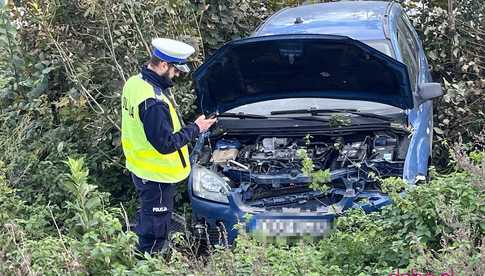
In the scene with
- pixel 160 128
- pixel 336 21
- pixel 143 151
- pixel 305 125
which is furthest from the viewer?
pixel 336 21

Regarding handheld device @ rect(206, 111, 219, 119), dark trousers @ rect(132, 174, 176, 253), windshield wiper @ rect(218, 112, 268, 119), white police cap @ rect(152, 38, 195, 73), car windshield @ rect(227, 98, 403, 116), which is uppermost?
white police cap @ rect(152, 38, 195, 73)

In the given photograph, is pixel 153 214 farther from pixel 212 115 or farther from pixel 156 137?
pixel 212 115

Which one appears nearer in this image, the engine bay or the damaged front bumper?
the damaged front bumper

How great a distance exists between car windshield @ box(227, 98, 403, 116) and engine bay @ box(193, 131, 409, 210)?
264mm

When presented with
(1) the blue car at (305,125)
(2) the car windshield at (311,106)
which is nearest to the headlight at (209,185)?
(1) the blue car at (305,125)

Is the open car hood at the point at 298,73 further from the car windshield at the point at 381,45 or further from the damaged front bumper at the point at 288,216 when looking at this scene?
the damaged front bumper at the point at 288,216

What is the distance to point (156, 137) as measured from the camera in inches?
202

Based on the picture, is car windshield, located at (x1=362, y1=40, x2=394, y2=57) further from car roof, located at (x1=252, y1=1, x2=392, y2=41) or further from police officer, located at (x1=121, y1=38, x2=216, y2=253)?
police officer, located at (x1=121, y1=38, x2=216, y2=253)

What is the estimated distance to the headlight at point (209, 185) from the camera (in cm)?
532

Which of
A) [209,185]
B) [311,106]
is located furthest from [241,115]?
[209,185]

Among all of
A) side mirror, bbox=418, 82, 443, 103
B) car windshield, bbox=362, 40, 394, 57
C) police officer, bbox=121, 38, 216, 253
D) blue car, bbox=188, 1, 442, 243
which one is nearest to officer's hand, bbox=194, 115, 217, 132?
police officer, bbox=121, 38, 216, 253

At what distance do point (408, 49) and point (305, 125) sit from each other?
1.56 m

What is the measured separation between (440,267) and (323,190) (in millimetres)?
1415

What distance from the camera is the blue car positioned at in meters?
5.16
